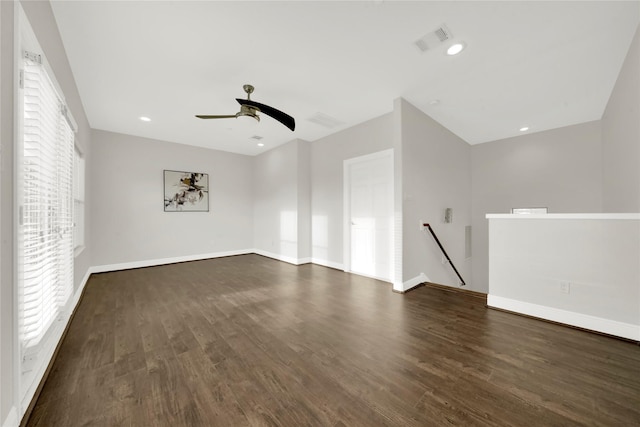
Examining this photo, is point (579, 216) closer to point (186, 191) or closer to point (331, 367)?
point (331, 367)

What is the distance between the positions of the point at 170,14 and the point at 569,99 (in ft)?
17.4

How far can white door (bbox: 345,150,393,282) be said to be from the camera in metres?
4.09

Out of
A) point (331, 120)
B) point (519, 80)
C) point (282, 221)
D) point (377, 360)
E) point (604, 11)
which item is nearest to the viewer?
point (377, 360)

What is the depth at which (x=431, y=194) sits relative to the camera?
422 cm

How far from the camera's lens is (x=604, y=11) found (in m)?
2.05

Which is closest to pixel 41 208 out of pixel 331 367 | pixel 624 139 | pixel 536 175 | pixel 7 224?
pixel 7 224

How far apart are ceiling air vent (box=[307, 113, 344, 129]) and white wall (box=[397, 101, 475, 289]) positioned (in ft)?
4.16

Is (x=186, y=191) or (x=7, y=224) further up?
(x=186, y=191)

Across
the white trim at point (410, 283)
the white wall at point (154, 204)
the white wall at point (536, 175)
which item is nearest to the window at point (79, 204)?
the white wall at point (154, 204)

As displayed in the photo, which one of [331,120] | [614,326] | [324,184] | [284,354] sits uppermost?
[331,120]

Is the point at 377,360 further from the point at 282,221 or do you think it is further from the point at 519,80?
the point at 282,221

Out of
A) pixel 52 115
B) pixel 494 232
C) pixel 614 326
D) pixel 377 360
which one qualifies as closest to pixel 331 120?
pixel 494 232

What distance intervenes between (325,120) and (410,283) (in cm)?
316

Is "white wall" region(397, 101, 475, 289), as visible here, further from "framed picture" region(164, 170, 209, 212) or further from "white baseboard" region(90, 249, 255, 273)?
"framed picture" region(164, 170, 209, 212)
